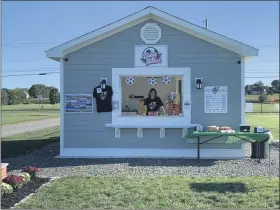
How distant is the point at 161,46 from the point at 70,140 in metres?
3.81

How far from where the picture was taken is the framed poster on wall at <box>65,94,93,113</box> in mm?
12242

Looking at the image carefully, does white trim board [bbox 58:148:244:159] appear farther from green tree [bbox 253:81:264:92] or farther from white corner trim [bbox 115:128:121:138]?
green tree [bbox 253:81:264:92]

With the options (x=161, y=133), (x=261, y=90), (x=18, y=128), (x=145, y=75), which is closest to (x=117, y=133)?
(x=161, y=133)

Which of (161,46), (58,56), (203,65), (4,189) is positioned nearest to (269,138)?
(203,65)

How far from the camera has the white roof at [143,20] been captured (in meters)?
11.8

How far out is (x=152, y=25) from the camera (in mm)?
12148

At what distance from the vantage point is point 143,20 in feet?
39.9

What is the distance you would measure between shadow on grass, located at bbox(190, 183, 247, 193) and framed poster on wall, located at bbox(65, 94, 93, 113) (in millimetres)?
5421

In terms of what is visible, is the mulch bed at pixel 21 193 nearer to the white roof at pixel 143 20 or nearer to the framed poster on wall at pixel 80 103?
the framed poster on wall at pixel 80 103

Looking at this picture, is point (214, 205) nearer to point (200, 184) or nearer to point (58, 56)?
point (200, 184)

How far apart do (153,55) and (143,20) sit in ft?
3.47

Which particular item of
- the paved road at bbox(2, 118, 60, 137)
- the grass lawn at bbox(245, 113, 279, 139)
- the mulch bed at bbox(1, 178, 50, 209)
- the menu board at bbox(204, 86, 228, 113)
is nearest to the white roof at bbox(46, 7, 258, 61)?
the menu board at bbox(204, 86, 228, 113)

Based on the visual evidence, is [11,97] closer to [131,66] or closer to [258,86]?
[258,86]

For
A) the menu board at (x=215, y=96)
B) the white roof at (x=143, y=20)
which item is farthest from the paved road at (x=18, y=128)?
the menu board at (x=215, y=96)
